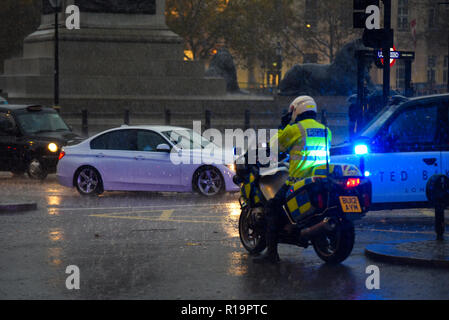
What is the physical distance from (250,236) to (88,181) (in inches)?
300

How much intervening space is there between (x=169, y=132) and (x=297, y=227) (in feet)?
26.7

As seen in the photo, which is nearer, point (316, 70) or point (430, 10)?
point (316, 70)

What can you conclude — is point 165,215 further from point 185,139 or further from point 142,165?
point 185,139

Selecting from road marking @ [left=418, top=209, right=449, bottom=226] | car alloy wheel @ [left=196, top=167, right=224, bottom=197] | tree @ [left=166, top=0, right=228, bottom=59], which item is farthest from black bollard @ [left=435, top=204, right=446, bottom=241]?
tree @ [left=166, top=0, right=228, bottom=59]

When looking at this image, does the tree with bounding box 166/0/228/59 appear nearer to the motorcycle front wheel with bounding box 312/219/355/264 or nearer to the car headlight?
the car headlight

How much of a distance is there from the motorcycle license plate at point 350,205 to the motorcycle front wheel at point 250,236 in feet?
3.81

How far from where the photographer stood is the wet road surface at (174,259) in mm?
8328

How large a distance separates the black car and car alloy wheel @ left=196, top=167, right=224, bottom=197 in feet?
14.5

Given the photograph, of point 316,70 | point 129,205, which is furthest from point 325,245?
point 316,70

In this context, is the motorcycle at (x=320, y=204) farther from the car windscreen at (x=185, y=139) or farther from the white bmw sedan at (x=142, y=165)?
the car windscreen at (x=185, y=139)

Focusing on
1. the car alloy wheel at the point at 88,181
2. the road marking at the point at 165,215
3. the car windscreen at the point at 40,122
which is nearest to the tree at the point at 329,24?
the car windscreen at the point at 40,122

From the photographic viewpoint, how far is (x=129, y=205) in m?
15.8

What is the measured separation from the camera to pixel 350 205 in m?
9.35
